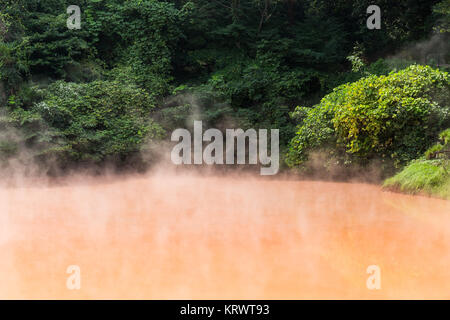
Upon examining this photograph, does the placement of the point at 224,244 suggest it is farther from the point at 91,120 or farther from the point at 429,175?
the point at 91,120

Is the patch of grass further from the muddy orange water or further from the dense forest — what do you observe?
the dense forest

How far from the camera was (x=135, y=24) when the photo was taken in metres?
15.6

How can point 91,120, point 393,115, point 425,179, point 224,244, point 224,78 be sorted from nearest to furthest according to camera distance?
point 224,244, point 425,179, point 393,115, point 91,120, point 224,78

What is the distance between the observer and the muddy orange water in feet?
14.2

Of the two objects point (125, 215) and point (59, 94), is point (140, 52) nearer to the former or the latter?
point (59, 94)

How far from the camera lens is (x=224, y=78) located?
15.4 metres

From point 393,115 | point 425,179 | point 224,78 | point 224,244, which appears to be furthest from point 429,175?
point 224,78

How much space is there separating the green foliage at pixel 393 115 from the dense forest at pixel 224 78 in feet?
0.09

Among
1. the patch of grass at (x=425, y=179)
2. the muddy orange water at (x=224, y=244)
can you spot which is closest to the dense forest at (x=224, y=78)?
the patch of grass at (x=425, y=179)

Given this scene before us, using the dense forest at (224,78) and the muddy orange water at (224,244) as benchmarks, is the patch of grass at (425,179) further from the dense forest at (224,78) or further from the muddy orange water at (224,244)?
the dense forest at (224,78)

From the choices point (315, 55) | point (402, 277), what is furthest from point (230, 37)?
point (402, 277)

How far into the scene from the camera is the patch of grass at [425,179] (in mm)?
8617

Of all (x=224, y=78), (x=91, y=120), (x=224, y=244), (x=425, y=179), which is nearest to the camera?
(x=224, y=244)

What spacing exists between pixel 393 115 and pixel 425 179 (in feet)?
5.52
